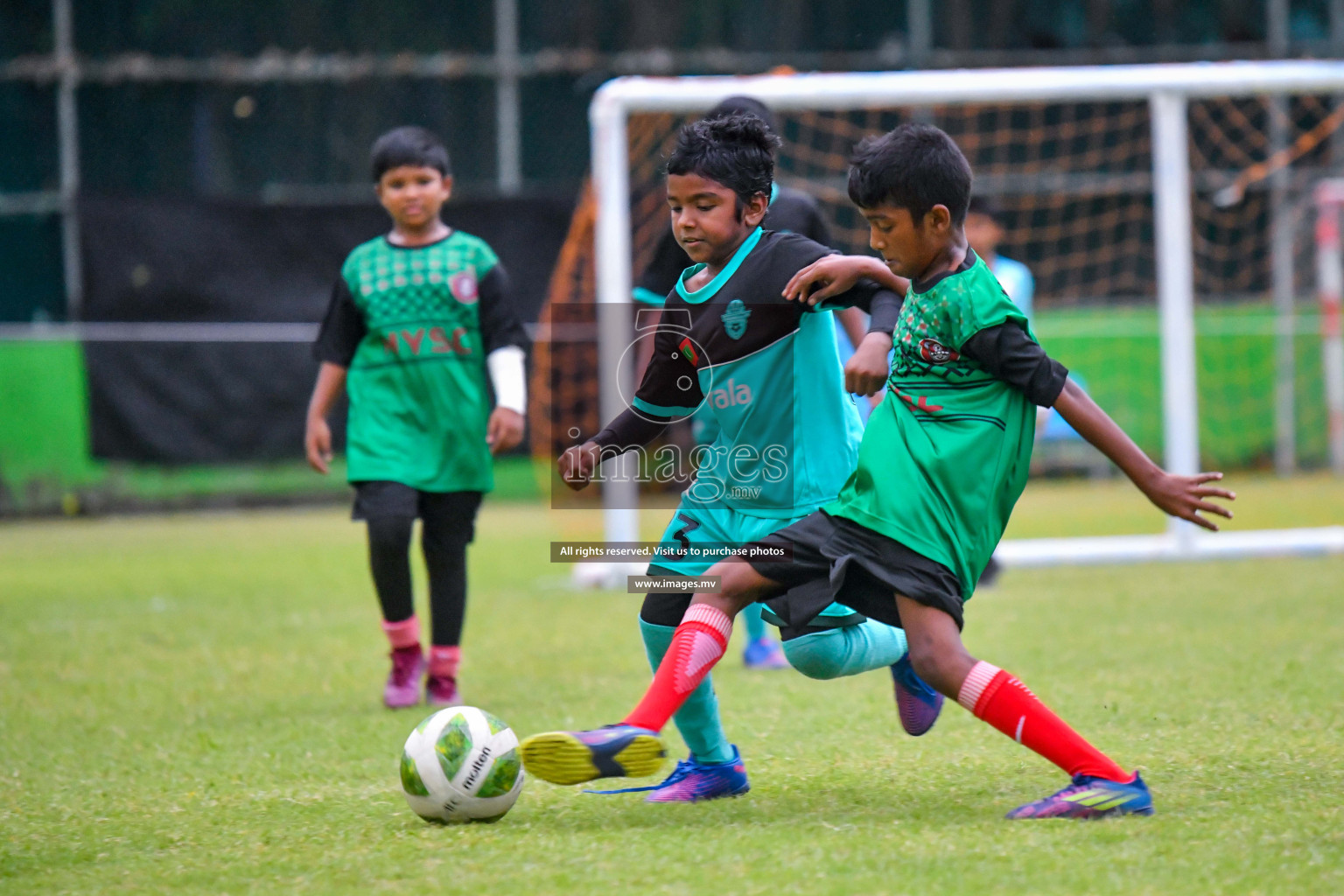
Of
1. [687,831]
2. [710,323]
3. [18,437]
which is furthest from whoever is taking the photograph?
[18,437]

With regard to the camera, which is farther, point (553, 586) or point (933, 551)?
point (553, 586)

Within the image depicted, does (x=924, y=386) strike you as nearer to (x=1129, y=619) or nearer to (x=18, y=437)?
(x=1129, y=619)

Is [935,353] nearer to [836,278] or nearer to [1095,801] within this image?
[836,278]

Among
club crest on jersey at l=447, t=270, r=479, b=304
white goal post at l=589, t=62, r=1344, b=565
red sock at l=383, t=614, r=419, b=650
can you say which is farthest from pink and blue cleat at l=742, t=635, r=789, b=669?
white goal post at l=589, t=62, r=1344, b=565

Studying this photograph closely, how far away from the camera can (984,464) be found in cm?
308

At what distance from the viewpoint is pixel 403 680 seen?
4.92 m

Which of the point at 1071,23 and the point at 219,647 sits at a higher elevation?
the point at 1071,23

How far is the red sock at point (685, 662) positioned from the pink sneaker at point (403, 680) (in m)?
2.00

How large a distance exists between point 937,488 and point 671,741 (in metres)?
1.41

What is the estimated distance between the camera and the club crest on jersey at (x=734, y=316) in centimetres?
337

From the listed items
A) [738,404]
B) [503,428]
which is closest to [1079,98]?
[503,428]

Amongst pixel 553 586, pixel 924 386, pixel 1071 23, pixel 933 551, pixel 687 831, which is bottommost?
pixel 553 586

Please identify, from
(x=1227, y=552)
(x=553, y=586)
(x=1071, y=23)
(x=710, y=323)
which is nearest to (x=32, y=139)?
(x=553, y=586)

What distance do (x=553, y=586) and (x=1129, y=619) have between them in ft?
10.4
